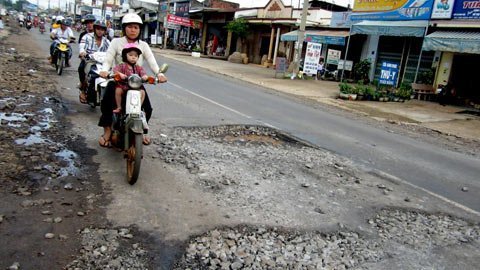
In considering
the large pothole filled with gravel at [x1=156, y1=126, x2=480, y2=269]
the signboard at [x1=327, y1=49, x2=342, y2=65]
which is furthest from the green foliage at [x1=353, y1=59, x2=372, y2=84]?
the large pothole filled with gravel at [x1=156, y1=126, x2=480, y2=269]

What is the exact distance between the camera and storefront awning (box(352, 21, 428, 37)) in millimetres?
18484

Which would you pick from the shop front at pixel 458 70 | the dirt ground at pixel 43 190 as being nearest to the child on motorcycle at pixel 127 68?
the dirt ground at pixel 43 190

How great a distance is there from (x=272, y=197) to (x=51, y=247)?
7.76ft

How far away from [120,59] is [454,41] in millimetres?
14664

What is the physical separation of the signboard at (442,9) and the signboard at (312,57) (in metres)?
5.77

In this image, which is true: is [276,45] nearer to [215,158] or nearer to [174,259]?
[215,158]

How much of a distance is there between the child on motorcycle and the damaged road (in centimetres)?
86

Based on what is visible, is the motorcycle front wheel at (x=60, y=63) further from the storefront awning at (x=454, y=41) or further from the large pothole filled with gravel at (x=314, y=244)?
the storefront awning at (x=454, y=41)

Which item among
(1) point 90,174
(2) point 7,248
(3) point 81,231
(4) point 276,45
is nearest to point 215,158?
(1) point 90,174

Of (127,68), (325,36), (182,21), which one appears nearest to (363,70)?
(325,36)

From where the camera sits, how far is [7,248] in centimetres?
307

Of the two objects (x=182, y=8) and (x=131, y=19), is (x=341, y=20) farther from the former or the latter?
(x=182, y=8)

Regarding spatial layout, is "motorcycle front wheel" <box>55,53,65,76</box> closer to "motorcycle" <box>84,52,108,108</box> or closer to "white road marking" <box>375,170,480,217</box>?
"motorcycle" <box>84,52,108,108</box>

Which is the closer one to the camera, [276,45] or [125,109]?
[125,109]
